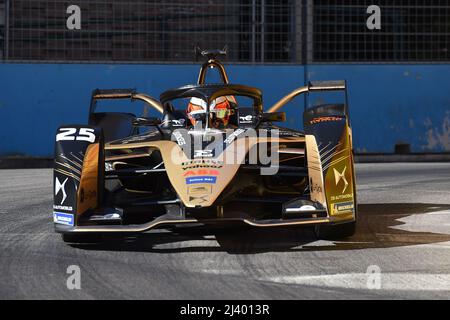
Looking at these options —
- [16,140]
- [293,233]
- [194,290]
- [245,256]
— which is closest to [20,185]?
[16,140]

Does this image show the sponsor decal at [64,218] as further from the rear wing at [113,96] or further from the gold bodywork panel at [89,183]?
the rear wing at [113,96]

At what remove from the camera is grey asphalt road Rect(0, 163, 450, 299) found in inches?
A: 193

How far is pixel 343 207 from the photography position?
6.49m

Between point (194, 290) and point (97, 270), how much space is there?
0.88 meters

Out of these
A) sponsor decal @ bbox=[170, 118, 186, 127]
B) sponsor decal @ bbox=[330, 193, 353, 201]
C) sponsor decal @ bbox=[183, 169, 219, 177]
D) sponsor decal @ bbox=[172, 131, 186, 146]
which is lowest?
sponsor decal @ bbox=[330, 193, 353, 201]

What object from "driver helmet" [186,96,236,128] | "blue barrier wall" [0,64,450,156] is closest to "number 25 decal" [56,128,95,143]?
"driver helmet" [186,96,236,128]

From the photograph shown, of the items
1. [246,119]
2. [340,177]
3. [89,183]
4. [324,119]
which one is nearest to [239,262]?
[340,177]

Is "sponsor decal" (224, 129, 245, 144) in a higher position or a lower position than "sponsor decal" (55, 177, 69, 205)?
higher

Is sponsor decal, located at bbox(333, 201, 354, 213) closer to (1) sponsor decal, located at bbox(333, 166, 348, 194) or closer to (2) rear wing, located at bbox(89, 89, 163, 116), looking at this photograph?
(1) sponsor decal, located at bbox(333, 166, 348, 194)

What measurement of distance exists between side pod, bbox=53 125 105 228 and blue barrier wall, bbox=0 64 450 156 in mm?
7880

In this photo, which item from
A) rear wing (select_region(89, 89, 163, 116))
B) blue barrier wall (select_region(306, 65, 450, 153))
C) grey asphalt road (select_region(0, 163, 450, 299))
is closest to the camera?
grey asphalt road (select_region(0, 163, 450, 299))

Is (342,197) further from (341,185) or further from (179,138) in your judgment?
(179,138)

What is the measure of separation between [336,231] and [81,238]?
1.88m
